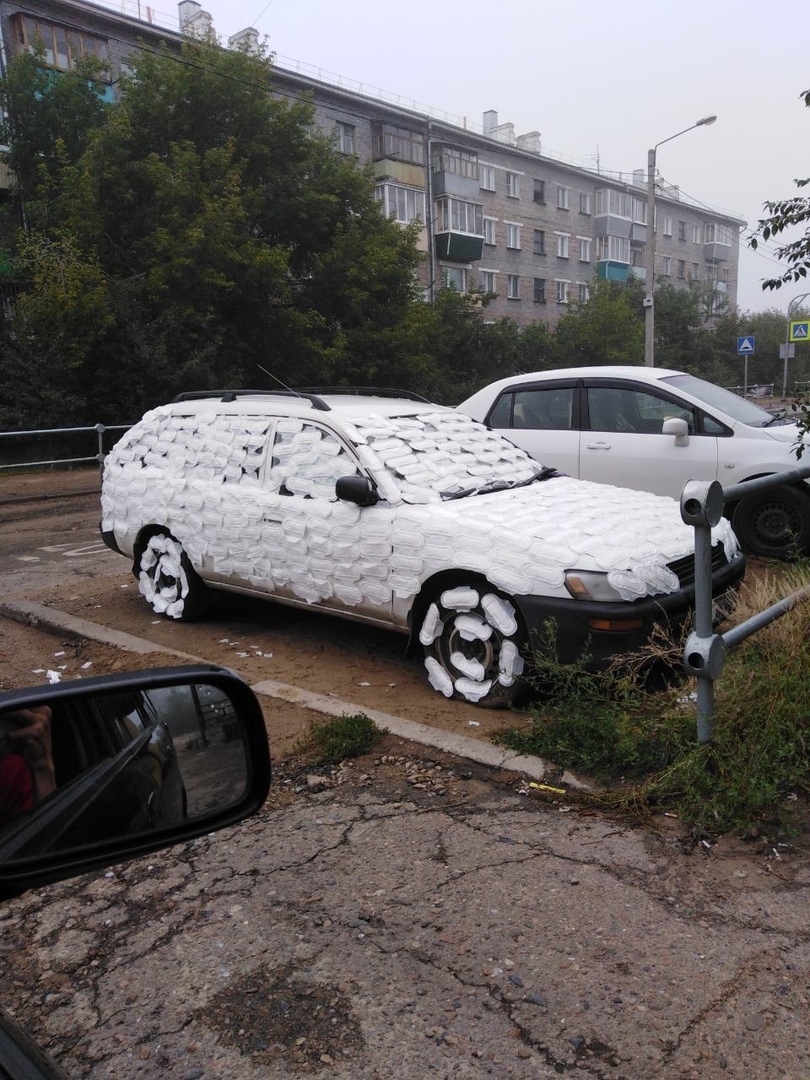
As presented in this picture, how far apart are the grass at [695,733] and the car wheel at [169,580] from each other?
304cm

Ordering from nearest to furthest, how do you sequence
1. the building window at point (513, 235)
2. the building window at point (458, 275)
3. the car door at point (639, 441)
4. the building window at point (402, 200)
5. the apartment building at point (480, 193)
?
the car door at point (639, 441) < the apartment building at point (480, 193) < the building window at point (402, 200) < the building window at point (458, 275) < the building window at point (513, 235)

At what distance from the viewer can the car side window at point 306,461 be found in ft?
19.0

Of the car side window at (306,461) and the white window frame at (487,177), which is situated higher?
the white window frame at (487,177)

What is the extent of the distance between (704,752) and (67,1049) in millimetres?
2503

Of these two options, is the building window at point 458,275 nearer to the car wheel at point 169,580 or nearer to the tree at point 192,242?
the tree at point 192,242

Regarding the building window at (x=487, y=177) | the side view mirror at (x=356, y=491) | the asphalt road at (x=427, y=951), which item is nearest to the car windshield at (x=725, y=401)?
the side view mirror at (x=356, y=491)

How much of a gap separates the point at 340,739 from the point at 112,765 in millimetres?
2988

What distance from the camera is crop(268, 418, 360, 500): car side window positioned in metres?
5.79

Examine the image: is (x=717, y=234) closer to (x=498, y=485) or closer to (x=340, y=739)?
(x=498, y=485)

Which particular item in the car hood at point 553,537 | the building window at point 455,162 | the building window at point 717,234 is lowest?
the car hood at point 553,537

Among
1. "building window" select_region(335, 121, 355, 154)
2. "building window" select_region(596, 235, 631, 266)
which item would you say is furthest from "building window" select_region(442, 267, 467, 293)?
"building window" select_region(596, 235, 631, 266)

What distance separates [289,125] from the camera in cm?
2595

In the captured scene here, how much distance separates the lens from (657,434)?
26.8ft

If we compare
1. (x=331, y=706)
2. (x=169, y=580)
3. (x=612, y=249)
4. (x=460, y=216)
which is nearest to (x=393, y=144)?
(x=460, y=216)
